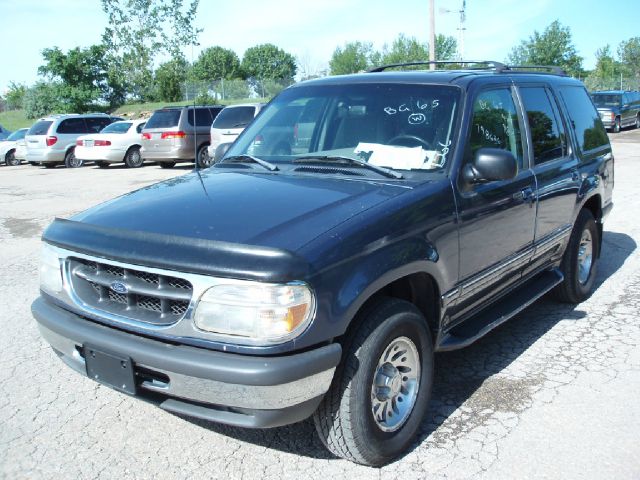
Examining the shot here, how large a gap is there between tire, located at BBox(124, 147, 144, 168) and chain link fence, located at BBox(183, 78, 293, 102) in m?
24.6

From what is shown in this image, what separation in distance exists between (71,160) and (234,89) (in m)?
24.4

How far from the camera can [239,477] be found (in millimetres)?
2941

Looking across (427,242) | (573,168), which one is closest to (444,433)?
(427,242)

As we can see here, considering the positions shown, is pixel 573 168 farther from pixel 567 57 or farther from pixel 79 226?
pixel 567 57

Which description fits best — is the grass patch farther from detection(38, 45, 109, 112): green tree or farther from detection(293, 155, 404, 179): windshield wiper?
detection(293, 155, 404, 179): windshield wiper

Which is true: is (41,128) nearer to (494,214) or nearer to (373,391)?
(494,214)

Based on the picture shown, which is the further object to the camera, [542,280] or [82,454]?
[542,280]

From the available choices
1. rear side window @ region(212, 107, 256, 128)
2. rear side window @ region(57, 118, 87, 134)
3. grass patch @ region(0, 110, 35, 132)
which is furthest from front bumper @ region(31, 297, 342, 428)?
grass patch @ region(0, 110, 35, 132)

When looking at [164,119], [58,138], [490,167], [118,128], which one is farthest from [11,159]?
[490,167]

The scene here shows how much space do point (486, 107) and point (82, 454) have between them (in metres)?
3.05

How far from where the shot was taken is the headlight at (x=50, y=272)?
3102 millimetres

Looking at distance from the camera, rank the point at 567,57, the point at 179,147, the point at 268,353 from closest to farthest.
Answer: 1. the point at 268,353
2. the point at 179,147
3. the point at 567,57

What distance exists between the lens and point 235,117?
16.0 m

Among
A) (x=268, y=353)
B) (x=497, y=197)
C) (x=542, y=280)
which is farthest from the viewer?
(x=542, y=280)
